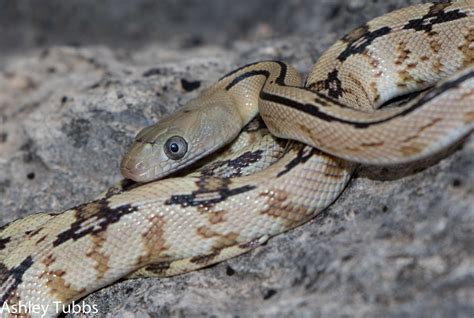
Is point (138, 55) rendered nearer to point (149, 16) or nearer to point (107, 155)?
point (149, 16)

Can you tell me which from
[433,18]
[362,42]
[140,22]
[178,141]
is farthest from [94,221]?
[140,22]

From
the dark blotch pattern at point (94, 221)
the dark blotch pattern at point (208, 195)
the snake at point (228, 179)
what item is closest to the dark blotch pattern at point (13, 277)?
the snake at point (228, 179)

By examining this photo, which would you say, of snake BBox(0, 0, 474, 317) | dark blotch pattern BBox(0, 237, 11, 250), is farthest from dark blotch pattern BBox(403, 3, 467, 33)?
dark blotch pattern BBox(0, 237, 11, 250)

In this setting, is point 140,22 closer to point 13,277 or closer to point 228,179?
point 228,179

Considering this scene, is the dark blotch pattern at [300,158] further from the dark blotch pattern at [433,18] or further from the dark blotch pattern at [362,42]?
the dark blotch pattern at [433,18]

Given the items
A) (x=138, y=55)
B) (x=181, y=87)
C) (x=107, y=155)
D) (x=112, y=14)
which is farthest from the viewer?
(x=112, y=14)

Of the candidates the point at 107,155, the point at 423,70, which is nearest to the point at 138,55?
the point at 107,155

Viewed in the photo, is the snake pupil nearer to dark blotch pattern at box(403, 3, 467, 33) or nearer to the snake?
the snake

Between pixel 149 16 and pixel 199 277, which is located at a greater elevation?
pixel 149 16
